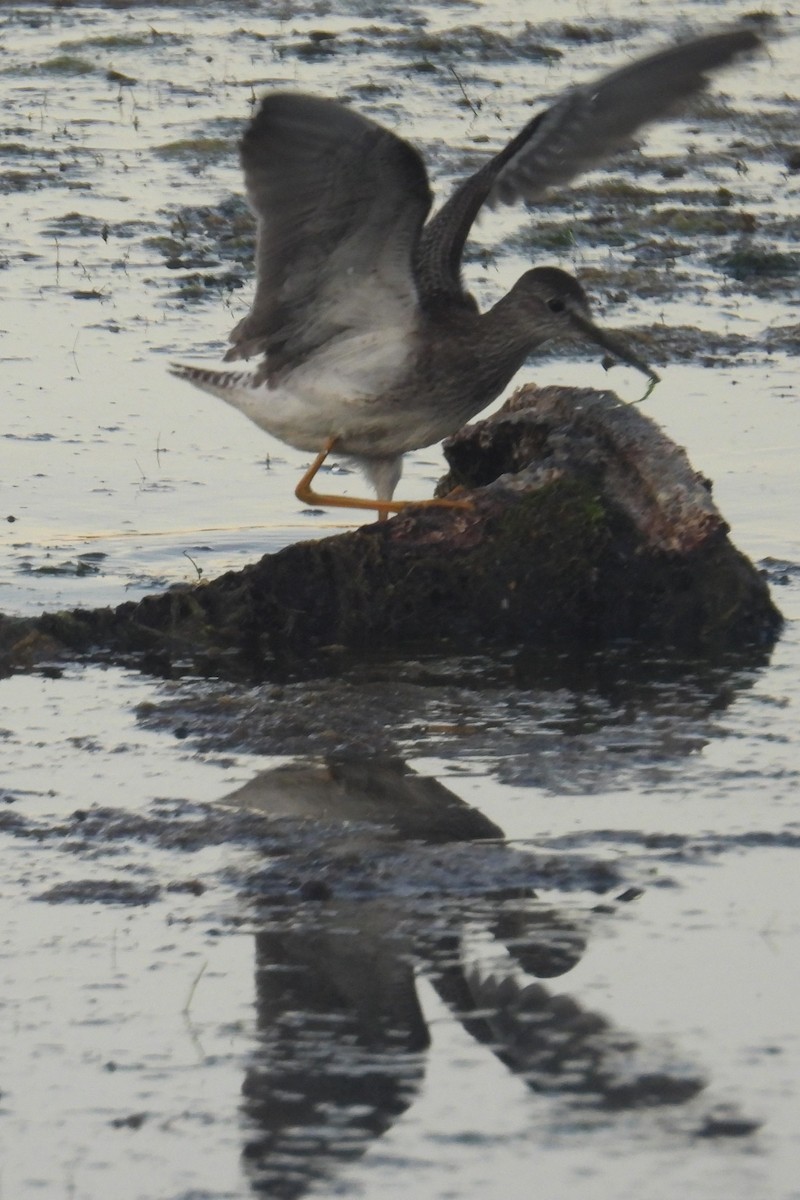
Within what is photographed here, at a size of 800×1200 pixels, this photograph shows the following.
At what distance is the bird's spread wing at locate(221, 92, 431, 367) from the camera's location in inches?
241

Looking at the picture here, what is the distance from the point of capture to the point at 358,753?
544 cm

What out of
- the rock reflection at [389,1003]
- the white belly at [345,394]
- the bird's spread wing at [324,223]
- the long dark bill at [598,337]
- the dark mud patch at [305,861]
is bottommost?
the rock reflection at [389,1003]

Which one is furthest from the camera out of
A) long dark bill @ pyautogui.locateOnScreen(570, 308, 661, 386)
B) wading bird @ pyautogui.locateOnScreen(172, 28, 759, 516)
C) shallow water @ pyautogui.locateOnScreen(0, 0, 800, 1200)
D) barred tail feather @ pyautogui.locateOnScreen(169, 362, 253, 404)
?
long dark bill @ pyautogui.locateOnScreen(570, 308, 661, 386)

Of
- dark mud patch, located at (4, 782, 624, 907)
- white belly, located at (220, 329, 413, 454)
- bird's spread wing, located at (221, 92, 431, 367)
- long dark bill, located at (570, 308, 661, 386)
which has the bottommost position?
dark mud patch, located at (4, 782, 624, 907)

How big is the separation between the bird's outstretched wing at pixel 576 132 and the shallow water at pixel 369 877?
45.4 inches


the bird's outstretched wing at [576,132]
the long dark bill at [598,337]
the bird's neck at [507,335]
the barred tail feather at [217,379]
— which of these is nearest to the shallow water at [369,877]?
the barred tail feather at [217,379]

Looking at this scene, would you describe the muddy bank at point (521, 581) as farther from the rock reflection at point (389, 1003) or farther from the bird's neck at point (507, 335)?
the rock reflection at point (389, 1003)

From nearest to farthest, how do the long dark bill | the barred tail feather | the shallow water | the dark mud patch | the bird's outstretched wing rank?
the shallow water → the dark mud patch → the bird's outstretched wing → the barred tail feather → the long dark bill

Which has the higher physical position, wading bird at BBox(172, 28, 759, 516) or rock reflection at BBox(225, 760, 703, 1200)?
wading bird at BBox(172, 28, 759, 516)

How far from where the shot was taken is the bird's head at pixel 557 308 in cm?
713

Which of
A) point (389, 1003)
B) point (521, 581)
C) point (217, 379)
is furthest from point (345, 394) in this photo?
point (389, 1003)

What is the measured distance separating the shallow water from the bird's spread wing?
0.79 meters

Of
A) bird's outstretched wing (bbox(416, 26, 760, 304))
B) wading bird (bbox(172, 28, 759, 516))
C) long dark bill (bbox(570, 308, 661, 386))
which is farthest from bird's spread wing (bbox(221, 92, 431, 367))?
long dark bill (bbox(570, 308, 661, 386))

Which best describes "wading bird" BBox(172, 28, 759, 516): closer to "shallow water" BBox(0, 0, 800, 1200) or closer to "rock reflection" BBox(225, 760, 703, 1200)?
"shallow water" BBox(0, 0, 800, 1200)
